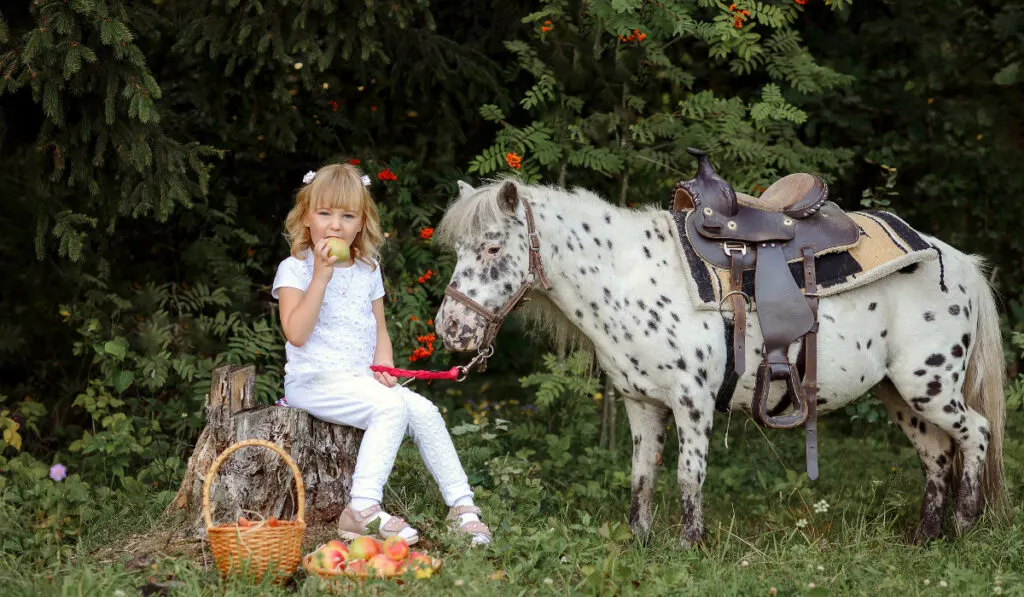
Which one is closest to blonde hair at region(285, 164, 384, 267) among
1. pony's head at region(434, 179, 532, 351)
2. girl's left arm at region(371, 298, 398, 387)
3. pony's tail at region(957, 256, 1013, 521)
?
girl's left arm at region(371, 298, 398, 387)

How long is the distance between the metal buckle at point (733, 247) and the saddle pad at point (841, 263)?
0.08m

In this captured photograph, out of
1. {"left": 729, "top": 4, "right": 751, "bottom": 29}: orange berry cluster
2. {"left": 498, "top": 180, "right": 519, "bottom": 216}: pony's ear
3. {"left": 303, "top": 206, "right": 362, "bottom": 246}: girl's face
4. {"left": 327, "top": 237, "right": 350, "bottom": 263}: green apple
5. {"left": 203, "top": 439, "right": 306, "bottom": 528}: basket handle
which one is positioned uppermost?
{"left": 729, "top": 4, "right": 751, "bottom": 29}: orange berry cluster

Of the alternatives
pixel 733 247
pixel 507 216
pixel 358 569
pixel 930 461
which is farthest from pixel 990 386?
pixel 358 569

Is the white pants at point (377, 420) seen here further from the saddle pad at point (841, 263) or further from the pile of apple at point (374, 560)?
the saddle pad at point (841, 263)

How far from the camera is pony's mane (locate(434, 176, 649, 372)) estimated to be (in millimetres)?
4027

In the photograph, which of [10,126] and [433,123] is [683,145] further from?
[10,126]

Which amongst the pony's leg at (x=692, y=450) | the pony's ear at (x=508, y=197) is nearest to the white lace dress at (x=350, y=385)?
the pony's ear at (x=508, y=197)

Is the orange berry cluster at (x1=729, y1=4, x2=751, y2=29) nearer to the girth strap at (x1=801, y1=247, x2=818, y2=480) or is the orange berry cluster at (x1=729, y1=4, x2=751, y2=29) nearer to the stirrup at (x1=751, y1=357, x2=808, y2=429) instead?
the girth strap at (x1=801, y1=247, x2=818, y2=480)

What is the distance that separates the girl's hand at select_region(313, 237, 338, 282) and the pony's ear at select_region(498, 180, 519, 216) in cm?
72

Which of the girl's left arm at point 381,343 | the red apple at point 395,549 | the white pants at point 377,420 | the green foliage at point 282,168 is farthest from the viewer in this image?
the green foliage at point 282,168

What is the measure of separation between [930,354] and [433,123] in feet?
10.9

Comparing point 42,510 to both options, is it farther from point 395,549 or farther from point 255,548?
point 395,549

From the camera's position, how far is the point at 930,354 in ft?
14.7

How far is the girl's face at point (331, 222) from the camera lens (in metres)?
Answer: 4.11
